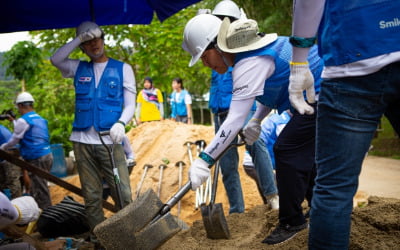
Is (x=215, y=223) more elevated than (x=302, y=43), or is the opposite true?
(x=302, y=43)

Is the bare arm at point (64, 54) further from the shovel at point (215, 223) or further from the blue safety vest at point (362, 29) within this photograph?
the blue safety vest at point (362, 29)

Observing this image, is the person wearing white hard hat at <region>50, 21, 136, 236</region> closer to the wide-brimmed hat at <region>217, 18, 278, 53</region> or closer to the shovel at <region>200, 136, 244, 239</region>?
the shovel at <region>200, 136, 244, 239</region>

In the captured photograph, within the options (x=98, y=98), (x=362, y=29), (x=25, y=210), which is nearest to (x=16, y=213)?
(x=25, y=210)

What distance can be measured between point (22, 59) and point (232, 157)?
9146 millimetres

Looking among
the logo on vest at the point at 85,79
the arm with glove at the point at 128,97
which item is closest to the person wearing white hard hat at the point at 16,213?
the arm with glove at the point at 128,97

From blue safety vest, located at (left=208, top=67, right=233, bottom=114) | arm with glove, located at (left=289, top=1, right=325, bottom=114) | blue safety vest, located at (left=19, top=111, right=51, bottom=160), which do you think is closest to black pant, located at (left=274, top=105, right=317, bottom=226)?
arm with glove, located at (left=289, top=1, right=325, bottom=114)

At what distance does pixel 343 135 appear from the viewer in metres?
1.69

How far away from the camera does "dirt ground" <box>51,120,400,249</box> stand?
2816 millimetres

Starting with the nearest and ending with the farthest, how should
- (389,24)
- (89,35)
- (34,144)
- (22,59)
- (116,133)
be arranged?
(389,24) → (116,133) → (89,35) → (34,144) → (22,59)

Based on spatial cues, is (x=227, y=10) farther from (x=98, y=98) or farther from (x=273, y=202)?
(x=273, y=202)

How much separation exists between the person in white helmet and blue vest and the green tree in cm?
1116

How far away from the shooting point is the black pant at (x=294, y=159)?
2836mm

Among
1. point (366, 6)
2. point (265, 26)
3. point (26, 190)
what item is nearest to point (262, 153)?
point (366, 6)

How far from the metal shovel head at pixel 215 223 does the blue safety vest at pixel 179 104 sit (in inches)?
297
